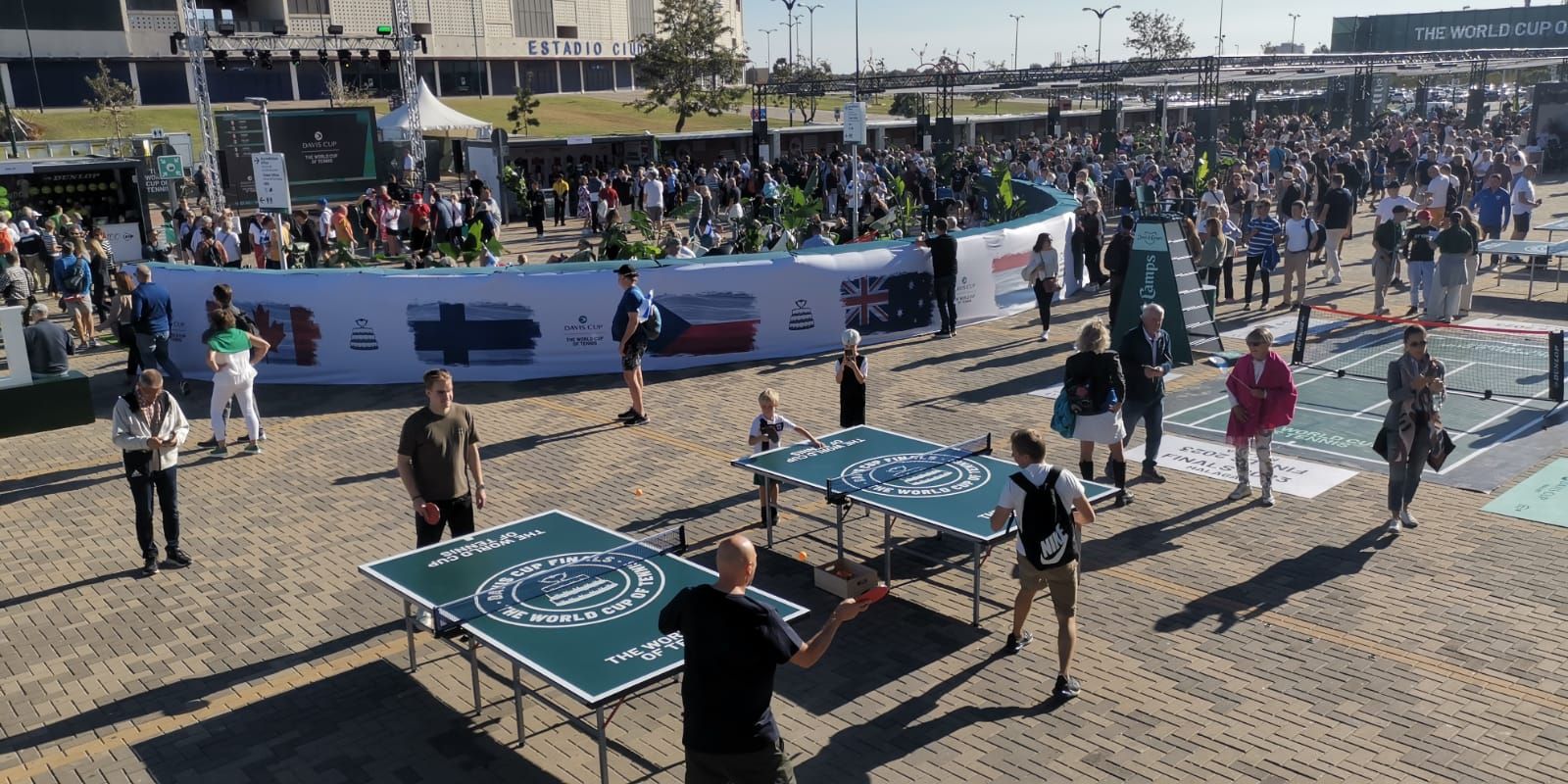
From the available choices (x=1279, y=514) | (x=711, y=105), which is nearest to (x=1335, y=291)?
(x=1279, y=514)

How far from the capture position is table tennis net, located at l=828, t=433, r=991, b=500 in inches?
343

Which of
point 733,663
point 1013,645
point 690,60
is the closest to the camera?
point 733,663

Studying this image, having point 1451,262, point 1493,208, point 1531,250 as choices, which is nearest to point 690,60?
point 1493,208

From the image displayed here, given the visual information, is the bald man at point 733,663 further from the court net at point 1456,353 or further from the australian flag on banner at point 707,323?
the court net at point 1456,353

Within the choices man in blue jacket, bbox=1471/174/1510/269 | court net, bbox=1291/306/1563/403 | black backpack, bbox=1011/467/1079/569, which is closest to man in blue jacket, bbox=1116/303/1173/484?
black backpack, bbox=1011/467/1079/569

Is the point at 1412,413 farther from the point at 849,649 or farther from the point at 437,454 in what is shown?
the point at 437,454

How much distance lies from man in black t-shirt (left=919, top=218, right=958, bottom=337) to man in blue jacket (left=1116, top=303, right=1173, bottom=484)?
21.5ft

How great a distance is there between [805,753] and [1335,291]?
16.6m

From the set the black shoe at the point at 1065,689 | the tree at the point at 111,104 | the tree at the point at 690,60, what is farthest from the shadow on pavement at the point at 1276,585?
the tree at the point at 690,60

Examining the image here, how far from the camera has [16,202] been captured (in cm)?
2697

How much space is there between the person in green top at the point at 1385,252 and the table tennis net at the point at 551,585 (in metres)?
13.9

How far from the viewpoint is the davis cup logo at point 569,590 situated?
6.70m

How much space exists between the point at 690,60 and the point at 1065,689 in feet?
219

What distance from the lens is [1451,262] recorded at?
1647cm
